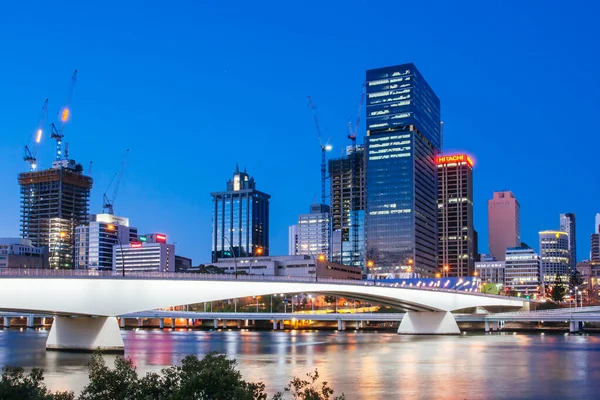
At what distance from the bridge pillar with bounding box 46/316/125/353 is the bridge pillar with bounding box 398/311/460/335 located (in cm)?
6738

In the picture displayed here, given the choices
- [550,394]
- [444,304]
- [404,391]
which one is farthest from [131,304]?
[444,304]

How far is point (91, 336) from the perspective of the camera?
3002 inches

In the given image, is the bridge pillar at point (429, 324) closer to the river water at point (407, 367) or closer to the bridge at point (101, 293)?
the river water at point (407, 367)

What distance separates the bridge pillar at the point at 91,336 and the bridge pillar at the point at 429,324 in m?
67.4

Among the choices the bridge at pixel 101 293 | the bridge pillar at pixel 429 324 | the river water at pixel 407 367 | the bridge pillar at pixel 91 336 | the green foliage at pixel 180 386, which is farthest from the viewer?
the bridge pillar at pixel 429 324

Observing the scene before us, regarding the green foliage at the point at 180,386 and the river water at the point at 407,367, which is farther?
the river water at the point at 407,367

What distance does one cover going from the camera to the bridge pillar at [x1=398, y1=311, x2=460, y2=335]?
5133 inches

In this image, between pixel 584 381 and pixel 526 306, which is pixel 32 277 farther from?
pixel 526 306

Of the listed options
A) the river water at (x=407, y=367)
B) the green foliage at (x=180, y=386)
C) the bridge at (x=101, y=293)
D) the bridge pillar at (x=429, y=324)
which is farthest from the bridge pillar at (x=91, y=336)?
the bridge pillar at (x=429, y=324)

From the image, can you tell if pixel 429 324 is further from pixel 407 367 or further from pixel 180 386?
pixel 180 386

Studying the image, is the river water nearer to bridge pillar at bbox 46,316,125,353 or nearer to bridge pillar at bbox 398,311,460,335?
bridge pillar at bbox 46,316,125,353

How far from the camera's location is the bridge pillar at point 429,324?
130 m

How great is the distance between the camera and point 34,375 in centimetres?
2481

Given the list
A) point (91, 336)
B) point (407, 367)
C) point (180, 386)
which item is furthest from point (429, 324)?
point (180, 386)
